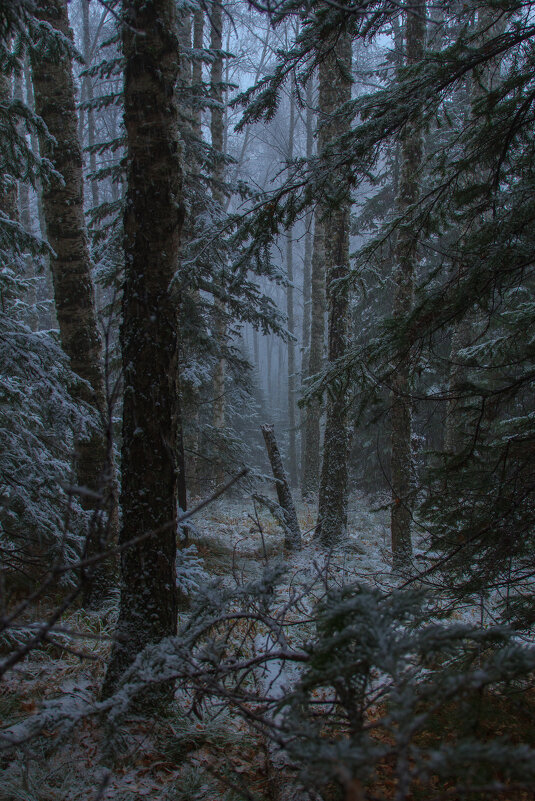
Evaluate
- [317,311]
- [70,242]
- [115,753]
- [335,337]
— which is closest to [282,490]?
[335,337]

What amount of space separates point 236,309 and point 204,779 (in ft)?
23.5

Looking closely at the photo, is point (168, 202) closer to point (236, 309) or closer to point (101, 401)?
point (101, 401)

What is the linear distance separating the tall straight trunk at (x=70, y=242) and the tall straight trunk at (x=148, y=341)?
7.31 feet

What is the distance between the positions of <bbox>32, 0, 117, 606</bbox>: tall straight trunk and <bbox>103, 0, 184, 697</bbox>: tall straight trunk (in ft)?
7.31

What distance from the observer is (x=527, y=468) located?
3.51 metres

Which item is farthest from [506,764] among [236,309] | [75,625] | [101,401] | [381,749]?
[236,309]

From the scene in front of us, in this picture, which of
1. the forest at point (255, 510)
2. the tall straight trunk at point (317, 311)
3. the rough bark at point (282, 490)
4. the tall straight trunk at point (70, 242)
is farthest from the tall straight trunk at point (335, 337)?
the tall straight trunk at point (70, 242)

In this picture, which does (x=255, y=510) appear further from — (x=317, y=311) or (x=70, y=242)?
(x=317, y=311)

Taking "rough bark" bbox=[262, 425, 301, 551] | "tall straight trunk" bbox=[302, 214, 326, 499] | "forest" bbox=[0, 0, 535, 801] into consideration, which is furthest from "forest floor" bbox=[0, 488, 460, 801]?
"tall straight trunk" bbox=[302, 214, 326, 499]

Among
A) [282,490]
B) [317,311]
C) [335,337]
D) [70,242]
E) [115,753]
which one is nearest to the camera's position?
[115,753]

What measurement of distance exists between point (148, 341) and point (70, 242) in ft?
9.94

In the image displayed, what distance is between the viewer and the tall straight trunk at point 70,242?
17.3 ft

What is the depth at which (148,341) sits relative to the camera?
322 cm

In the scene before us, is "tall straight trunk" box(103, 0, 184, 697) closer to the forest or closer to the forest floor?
the forest
